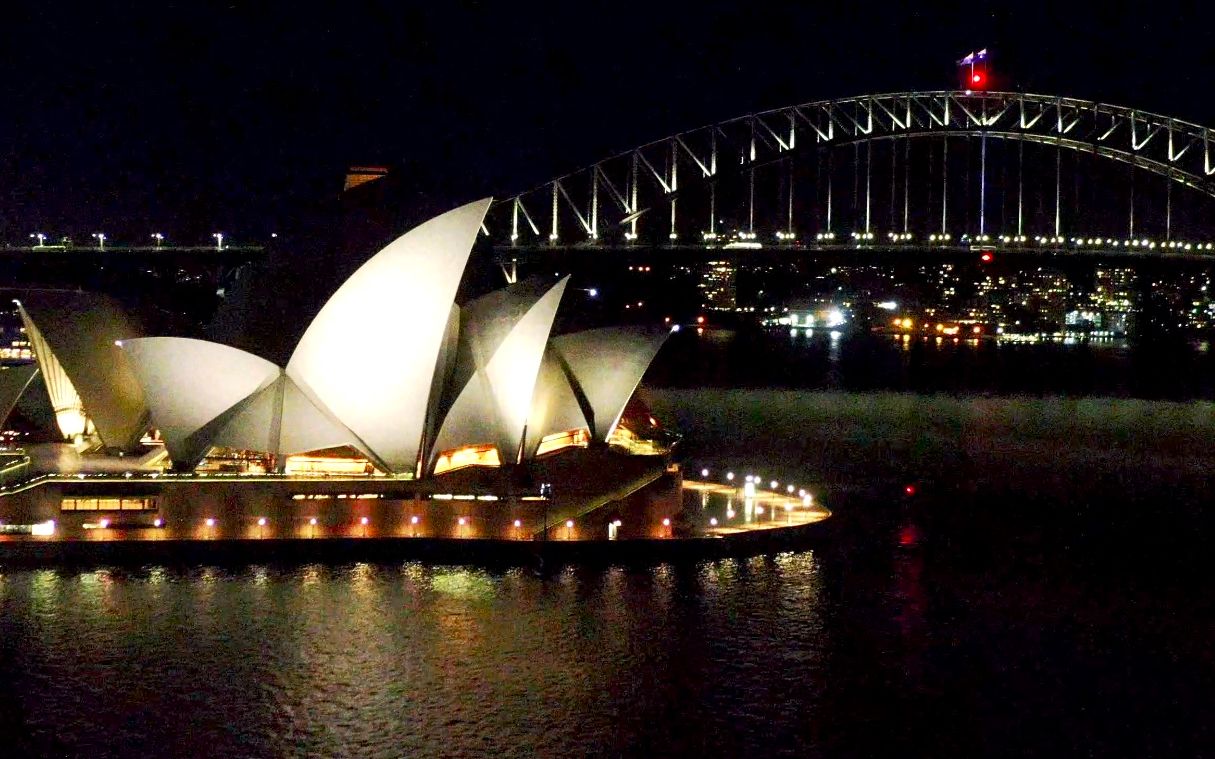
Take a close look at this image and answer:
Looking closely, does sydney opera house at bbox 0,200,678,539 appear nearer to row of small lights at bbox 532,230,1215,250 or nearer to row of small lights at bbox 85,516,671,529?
row of small lights at bbox 85,516,671,529

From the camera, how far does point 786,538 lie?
74.2 feet

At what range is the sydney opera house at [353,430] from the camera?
21.4 metres

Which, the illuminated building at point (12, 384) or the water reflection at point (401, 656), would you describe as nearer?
the water reflection at point (401, 656)

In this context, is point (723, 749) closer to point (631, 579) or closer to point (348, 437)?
point (631, 579)

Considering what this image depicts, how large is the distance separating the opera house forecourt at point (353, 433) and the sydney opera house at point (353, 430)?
0.09 feet

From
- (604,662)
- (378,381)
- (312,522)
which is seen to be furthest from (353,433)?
(604,662)

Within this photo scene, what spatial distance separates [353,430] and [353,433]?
0.16 feet

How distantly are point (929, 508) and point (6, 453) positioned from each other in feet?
56.5

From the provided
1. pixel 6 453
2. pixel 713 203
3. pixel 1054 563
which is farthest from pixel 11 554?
pixel 713 203

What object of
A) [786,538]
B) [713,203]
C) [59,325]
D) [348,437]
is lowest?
[786,538]

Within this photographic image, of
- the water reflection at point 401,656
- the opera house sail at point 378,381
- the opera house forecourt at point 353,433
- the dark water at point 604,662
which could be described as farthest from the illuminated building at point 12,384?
the dark water at point 604,662

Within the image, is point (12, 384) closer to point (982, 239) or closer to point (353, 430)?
point (353, 430)

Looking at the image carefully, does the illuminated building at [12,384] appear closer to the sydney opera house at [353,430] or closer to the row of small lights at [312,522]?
the sydney opera house at [353,430]

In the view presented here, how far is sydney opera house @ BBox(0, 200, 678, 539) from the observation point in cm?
2136
